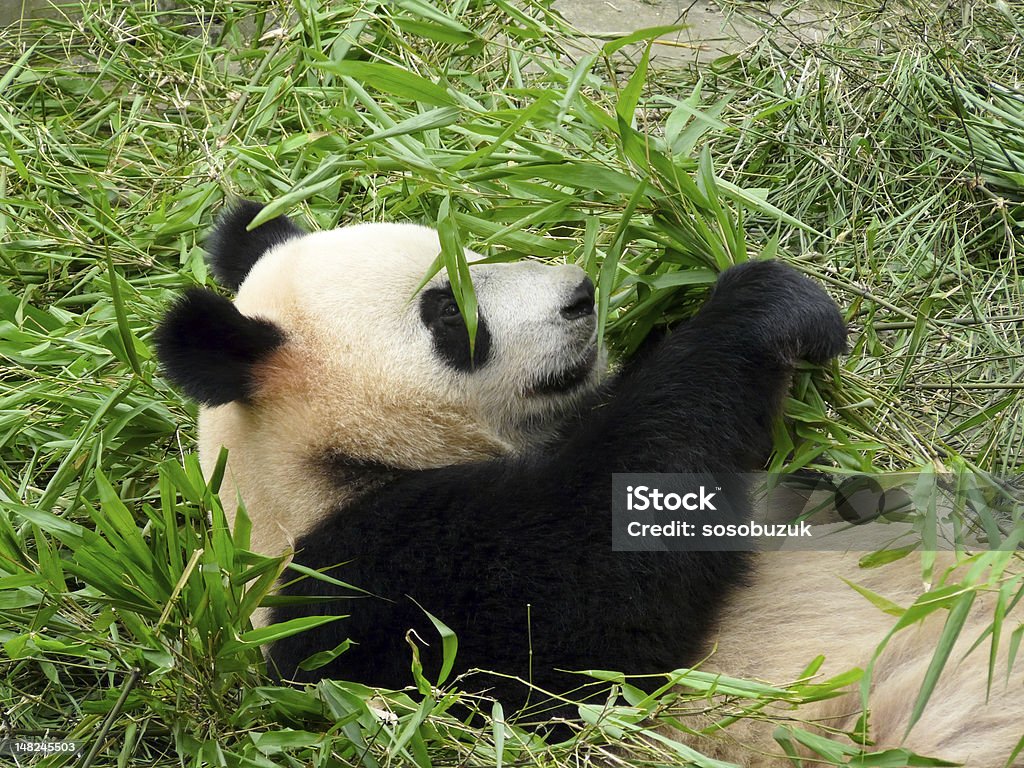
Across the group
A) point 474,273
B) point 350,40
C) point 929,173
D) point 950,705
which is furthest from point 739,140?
point 950,705

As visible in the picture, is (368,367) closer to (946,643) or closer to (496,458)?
(496,458)

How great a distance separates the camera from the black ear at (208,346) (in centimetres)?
255

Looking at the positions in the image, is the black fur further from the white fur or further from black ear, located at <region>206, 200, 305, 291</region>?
black ear, located at <region>206, 200, 305, 291</region>

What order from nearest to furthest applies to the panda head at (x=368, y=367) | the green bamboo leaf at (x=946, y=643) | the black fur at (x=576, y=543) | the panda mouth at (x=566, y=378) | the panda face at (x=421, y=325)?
the green bamboo leaf at (x=946, y=643), the black fur at (x=576, y=543), the panda head at (x=368, y=367), the panda face at (x=421, y=325), the panda mouth at (x=566, y=378)

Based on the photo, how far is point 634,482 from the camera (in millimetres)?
2520

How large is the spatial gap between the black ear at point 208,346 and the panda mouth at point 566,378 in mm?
Result: 736

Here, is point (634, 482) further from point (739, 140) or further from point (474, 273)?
point (739, 140)

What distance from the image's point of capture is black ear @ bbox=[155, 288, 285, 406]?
2.55m

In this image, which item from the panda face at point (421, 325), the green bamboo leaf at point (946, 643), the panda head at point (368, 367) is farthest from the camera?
the panda face at point (421, 325)

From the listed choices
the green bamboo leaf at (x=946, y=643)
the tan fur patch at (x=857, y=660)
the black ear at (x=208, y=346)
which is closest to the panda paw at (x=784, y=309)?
the tan fur patch at (x=857, y=660)

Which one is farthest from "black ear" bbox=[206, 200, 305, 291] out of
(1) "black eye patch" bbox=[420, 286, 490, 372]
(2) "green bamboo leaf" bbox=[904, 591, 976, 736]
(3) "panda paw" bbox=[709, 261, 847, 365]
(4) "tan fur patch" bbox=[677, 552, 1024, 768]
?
(2) "green bamboo leaf" bbox=[904, 591, 976, 736]

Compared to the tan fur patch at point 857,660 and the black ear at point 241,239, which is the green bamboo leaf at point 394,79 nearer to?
the black ear at point 241,239

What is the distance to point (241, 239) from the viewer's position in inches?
128

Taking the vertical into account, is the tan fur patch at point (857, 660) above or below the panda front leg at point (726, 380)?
below
